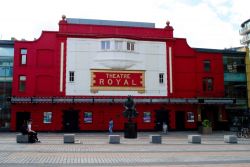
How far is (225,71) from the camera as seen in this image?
4459 cm

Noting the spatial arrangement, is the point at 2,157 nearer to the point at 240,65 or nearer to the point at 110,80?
the point at 110,80

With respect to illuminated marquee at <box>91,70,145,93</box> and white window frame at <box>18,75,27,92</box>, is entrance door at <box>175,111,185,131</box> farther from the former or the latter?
white window frame at <box>18,75,27,92</box>

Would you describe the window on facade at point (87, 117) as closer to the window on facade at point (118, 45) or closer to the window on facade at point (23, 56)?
the window on facade at point (118, 45)

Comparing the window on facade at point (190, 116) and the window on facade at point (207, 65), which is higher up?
the window on facade at point (207, 65)

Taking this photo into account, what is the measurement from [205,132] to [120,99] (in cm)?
1053

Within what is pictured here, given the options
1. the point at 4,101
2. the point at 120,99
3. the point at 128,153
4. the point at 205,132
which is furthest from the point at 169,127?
the point at 128,153

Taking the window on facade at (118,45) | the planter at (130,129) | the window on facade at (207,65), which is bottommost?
the planter at (130,129)

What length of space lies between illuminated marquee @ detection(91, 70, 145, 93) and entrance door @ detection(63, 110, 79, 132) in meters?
3.80

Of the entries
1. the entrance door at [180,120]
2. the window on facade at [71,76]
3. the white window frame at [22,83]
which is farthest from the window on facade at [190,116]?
the white window frame at [22,83]

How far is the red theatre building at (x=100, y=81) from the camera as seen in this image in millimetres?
38594

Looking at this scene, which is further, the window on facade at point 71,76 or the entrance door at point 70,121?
the window on facade at point 71,76

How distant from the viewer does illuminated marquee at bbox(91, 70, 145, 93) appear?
3953cm

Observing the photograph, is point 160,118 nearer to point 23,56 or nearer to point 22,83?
point 22,83

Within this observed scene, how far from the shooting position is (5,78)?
38.8 metres
